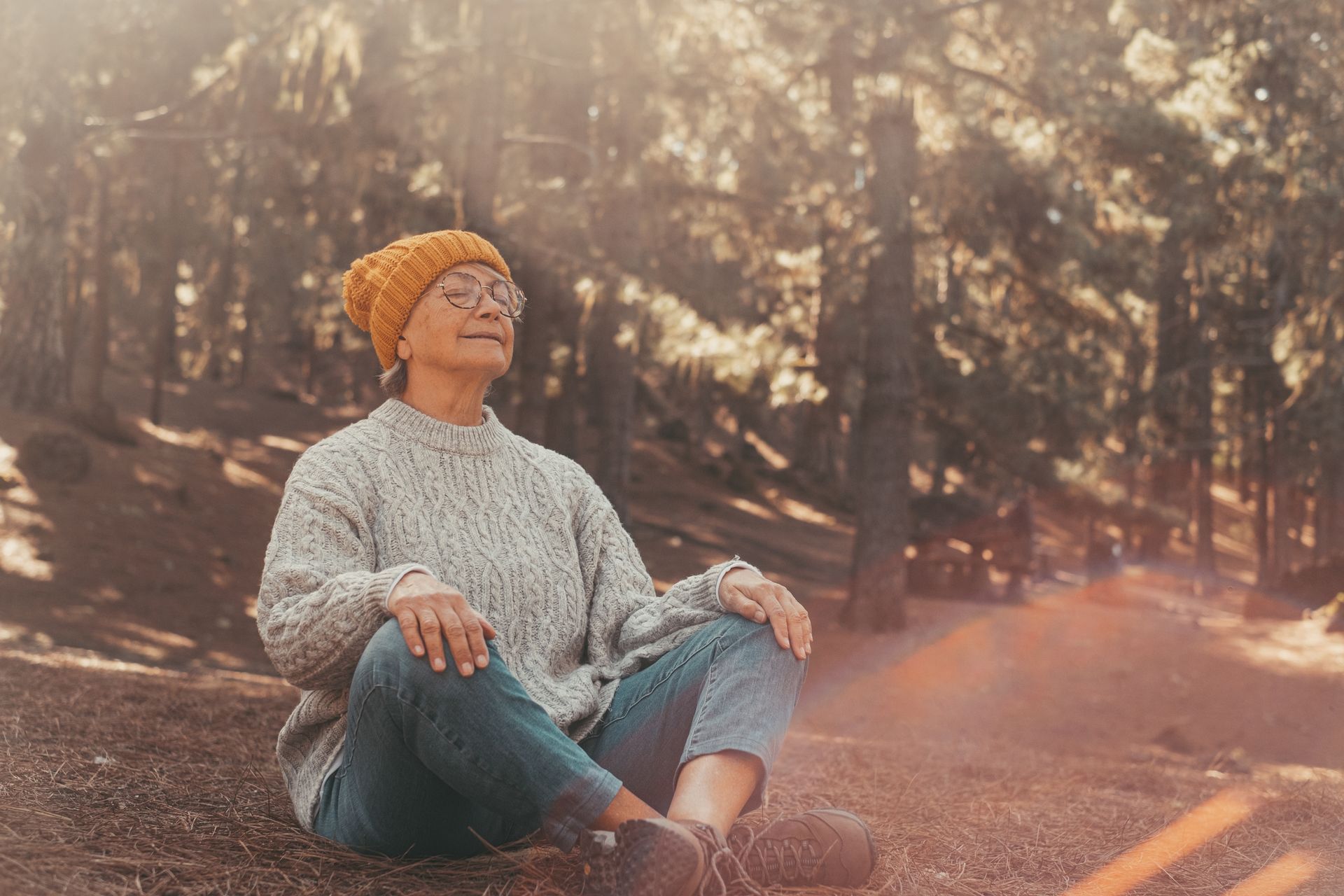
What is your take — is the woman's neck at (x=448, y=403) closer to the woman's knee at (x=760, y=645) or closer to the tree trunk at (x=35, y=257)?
the woman's knee at (x=760, y=645)

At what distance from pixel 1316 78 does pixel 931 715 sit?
753cm

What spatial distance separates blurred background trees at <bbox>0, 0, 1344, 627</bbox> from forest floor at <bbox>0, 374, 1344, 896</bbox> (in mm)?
2081

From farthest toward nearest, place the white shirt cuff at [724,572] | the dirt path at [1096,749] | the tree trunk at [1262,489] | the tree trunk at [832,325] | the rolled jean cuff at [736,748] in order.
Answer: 1. the tree trunk at [1262,489]
2. the tree trunk at [832,325]
3. the dirt path at [1096,749]
4. the white shirt cuff at [724,572]
5. the rolled jean cuff at [736,748]

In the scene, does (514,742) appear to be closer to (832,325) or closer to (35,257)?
(35,257)

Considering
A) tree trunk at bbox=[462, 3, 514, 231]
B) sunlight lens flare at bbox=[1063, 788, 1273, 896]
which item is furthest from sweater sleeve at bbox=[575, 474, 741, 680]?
tree trunk at bbox=[462, 3, 514, 231]

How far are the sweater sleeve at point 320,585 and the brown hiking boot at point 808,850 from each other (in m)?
0.93

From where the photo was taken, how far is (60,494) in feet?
41.9

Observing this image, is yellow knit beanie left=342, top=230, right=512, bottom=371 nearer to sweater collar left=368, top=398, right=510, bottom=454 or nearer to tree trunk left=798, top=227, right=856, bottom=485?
sweater collar left=368, top=398, right=510, bottom=454

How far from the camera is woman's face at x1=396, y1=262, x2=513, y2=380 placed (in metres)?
2.99

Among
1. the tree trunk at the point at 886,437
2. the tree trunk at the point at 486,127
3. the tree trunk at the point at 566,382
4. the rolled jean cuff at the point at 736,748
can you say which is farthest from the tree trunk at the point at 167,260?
the rolled jean cuff at the point at 736,748

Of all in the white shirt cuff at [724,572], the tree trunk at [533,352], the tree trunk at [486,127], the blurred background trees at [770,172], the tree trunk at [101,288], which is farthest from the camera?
the tree trunk at [101,288]

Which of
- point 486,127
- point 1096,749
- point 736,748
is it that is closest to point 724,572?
point 736,748

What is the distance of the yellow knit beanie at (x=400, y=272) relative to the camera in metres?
2.99

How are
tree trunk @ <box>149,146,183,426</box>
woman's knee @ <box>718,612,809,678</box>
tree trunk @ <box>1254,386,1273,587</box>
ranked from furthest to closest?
tree trunk @ <box>1254,386,1273,587</box> < tree trunk @ <box>149,146,183,426</box> < woman's knee @ <box>718,612,809,678</box>
